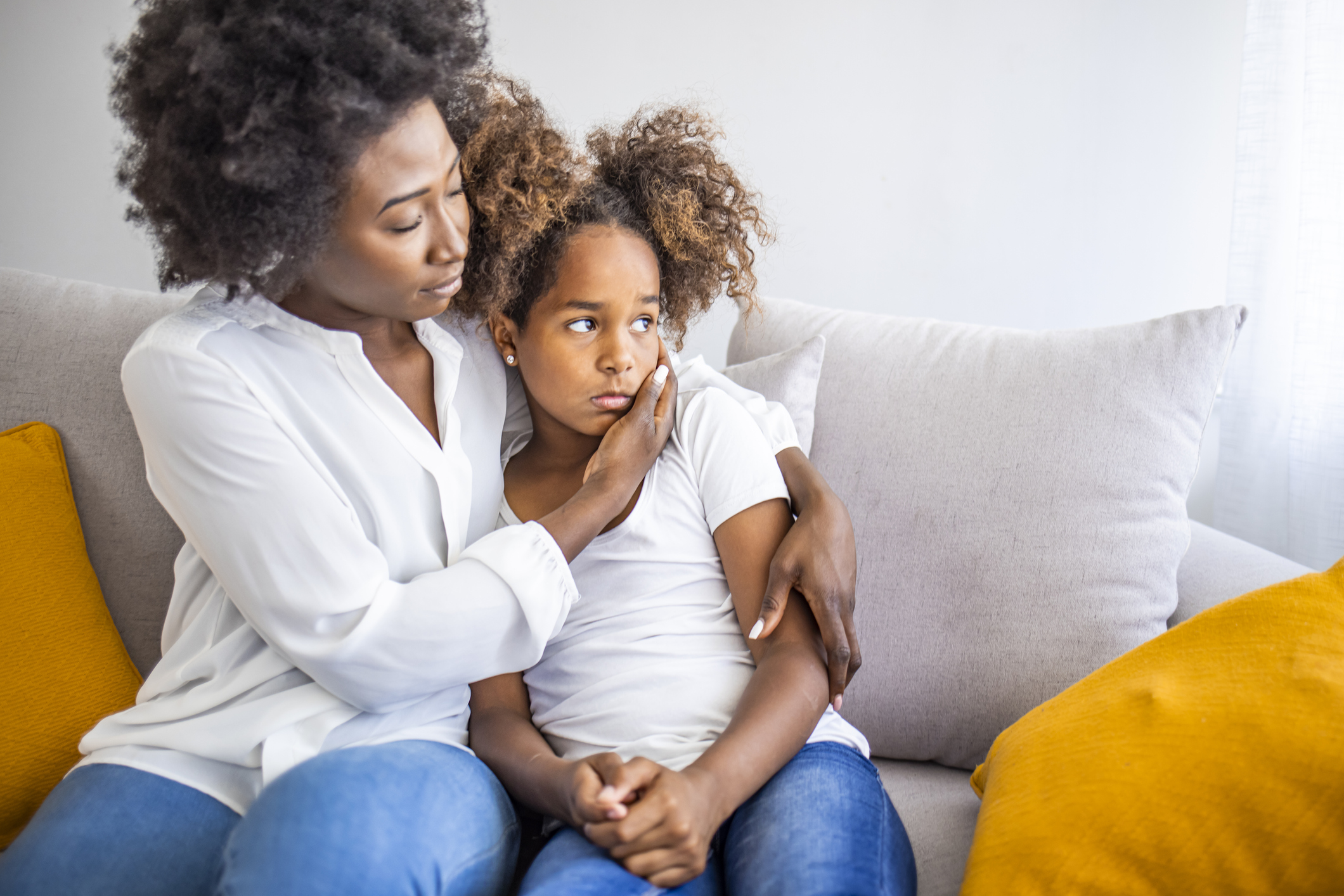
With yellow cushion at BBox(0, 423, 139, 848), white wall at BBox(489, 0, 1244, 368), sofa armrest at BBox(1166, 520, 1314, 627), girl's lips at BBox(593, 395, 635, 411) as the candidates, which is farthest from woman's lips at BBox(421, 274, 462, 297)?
sofa armrest at BBox(1166, 520, 1314, 627)

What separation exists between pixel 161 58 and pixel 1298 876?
1.28m

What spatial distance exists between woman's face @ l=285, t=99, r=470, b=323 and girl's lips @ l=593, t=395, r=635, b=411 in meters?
0.23

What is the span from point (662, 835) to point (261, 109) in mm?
780

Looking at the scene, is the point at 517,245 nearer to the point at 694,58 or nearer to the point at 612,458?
the point at 612,458

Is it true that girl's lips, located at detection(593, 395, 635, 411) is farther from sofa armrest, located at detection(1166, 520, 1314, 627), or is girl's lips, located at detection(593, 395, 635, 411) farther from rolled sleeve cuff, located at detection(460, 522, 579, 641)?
sofa armrest, located at detection(1166, 520, 1314, 627)

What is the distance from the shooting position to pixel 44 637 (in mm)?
1157

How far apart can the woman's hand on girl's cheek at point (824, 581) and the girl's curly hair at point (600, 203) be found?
406 millimetres

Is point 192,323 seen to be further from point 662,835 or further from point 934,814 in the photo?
point 934,814

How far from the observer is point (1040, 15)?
1752 mm

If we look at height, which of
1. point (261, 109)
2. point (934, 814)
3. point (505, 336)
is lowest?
point (934, 814)

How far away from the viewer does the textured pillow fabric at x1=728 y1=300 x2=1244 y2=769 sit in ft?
3.94

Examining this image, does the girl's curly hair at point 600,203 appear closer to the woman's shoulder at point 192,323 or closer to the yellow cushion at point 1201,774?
the woman's shoulder at point 192,323

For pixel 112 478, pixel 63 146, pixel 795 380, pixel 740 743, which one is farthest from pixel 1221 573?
pixel 63 146

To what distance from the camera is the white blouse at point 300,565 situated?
891 mm
